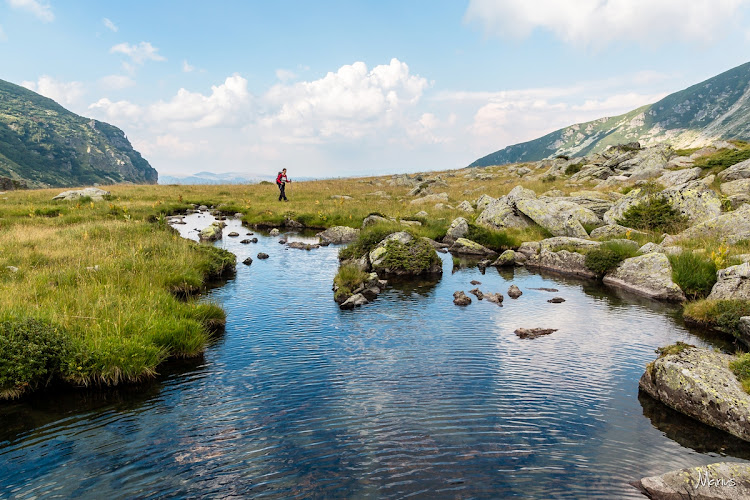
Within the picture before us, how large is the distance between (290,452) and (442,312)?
10.7 metres

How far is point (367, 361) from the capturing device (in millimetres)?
12797

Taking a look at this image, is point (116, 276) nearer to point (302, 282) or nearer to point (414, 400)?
point (302, 282)

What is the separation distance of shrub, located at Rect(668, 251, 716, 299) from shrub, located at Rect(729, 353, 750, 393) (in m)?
9.22

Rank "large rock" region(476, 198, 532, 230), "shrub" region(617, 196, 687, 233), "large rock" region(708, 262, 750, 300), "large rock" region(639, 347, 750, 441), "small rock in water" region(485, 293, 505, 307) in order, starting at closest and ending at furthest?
"large rock" region(639, 347, 750, 441) → "large rock" region(708, 262, 750, 300) → "small rock in water" region(485, 293, 505, 307) → "shrub" region(617, 196, 687, 233) → "large rock" region(476, 198, 532, 230)

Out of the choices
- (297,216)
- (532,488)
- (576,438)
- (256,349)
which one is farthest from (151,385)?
(297,216)

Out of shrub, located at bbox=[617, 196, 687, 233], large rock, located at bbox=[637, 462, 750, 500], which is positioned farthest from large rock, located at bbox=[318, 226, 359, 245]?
large rock, located at bbox=[637, 462, 750, 500]

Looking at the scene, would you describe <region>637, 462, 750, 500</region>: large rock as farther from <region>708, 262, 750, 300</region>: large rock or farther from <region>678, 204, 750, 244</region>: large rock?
<region>678, 204, 750, 244</region>: large rock

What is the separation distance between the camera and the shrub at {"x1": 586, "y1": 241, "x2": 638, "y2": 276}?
2381cm

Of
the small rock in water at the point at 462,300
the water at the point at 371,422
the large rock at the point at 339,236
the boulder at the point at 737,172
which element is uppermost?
the boulder at the point at 737,172

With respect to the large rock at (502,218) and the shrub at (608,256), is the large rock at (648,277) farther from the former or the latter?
the large rock at (502,218)

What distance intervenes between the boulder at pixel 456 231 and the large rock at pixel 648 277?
40.3ft

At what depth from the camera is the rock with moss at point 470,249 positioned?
31.1m

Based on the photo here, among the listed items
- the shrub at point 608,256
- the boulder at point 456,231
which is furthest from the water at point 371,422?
the boulder at point 456,231

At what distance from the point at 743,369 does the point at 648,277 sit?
1205cm
